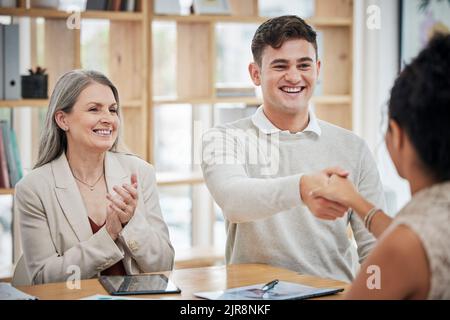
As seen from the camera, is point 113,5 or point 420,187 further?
point 113,5

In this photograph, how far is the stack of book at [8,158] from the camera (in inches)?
145

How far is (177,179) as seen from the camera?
162 inches

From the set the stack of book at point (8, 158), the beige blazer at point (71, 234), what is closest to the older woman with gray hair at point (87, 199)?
the beige blazer at point (71, 234)

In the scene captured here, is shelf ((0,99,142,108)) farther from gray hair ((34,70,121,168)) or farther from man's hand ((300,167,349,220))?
man's hand ((300,167,349,220))

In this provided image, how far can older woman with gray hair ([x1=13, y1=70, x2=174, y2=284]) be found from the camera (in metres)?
2.42

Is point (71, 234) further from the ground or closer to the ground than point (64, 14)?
closer to the ground

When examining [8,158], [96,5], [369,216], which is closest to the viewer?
[369,216]

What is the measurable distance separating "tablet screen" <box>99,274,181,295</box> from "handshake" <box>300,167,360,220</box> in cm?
42

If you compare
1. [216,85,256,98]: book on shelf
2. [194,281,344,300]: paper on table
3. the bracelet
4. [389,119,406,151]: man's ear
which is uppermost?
[216,85,256,98]: book on shelf

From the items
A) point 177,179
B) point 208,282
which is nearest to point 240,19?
point 177,179

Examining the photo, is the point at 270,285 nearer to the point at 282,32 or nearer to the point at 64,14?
the point at 282,32

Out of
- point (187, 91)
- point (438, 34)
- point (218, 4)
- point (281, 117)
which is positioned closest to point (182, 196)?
point (187, 91)

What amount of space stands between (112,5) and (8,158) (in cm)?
93

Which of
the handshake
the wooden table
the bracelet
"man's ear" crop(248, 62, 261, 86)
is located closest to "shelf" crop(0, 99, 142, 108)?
"man's ear" crop(248, 62, 261, 86)
